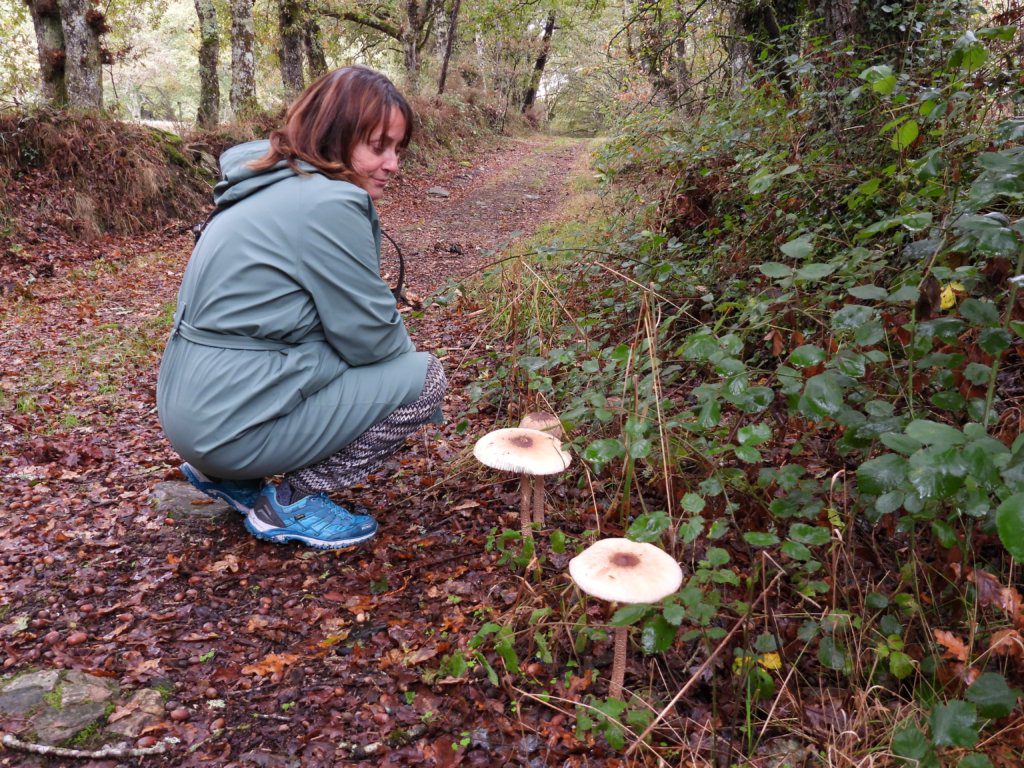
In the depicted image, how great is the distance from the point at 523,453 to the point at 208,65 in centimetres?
1295

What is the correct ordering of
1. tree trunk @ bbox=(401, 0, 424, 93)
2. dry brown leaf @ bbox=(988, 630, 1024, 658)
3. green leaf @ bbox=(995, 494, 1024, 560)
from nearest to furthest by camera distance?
green leaf @ bbox=(995, 494, 1024, 560) < dry brown leaf @ bbox=(988, 630, 1024, 658) < tree trunk @ bbox=(401, 0, 424, 93)

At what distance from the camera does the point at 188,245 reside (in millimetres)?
9141

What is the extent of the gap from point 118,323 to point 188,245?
3.25 metres

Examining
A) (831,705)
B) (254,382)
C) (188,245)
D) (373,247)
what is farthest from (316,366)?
(188,245)

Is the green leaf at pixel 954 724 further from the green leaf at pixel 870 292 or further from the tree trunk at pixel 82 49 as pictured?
the tree trunk at pixel 82 49

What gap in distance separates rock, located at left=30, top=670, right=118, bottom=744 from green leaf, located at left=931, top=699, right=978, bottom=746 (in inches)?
89.4

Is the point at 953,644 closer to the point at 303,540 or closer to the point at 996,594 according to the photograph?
the point at 996,594

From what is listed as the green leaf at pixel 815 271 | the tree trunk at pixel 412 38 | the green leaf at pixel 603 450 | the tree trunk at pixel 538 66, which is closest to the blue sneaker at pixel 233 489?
the green leaf at pixel 603 450

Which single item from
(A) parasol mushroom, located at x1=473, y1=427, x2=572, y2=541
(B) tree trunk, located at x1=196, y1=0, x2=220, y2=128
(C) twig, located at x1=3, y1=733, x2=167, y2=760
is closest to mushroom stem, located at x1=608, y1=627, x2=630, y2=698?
(A) parasol mushroom, located at x1=473, y1=427, x2=572, y2=541

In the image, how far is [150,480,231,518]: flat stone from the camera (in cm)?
317

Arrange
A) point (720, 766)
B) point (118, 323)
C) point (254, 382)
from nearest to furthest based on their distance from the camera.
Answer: point (720, 766) → point (254, 382) → point (118, 323)

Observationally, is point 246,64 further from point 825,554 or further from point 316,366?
point 825,554

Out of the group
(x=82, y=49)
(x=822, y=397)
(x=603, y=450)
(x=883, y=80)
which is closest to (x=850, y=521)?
(x=822, y=397)

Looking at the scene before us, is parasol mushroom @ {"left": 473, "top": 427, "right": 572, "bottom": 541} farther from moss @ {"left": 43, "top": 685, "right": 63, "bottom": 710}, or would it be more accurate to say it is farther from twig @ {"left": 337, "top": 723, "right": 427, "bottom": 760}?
moss @ {"left": 43, "top": 685, "right": 63, "bottom": 710}
